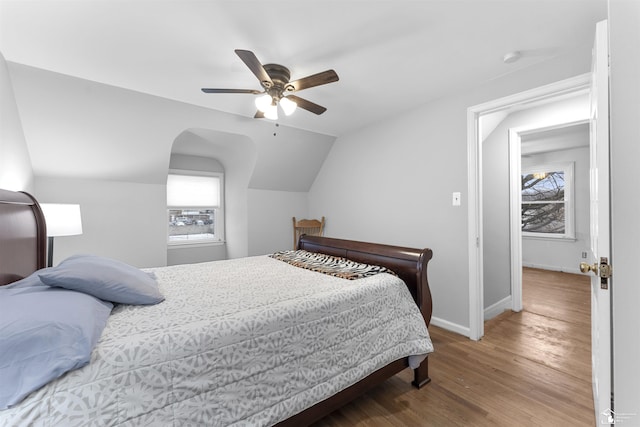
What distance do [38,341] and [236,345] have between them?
0.61m

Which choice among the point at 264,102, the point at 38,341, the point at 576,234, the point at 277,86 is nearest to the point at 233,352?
the point at 38,341

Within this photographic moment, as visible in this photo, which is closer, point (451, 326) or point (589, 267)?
point (589, 267)

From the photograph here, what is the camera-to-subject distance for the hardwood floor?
5.19 ft

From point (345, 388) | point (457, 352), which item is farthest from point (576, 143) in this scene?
point (345, 388)

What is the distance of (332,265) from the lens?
86.7 inches

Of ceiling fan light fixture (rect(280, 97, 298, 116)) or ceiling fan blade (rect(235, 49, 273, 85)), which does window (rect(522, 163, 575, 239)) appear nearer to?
ceiling fan light fixture (rect(280, 97, 298, 116))

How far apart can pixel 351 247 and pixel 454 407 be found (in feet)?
4.14

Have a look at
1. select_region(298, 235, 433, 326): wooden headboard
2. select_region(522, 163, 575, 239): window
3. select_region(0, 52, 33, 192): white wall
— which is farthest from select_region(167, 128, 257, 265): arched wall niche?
select_region(522, 163, 575, 239): window

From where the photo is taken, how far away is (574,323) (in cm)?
284

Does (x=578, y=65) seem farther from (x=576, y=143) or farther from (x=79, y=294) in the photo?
(x=576, y=143)

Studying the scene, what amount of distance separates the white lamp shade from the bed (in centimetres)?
38

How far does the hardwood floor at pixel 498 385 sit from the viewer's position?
5.19 feet

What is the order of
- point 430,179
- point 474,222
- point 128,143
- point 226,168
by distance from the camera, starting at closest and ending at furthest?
point 474,222
point 430,179
point 128,143
point 226,168

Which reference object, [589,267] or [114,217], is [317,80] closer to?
[589,267]
